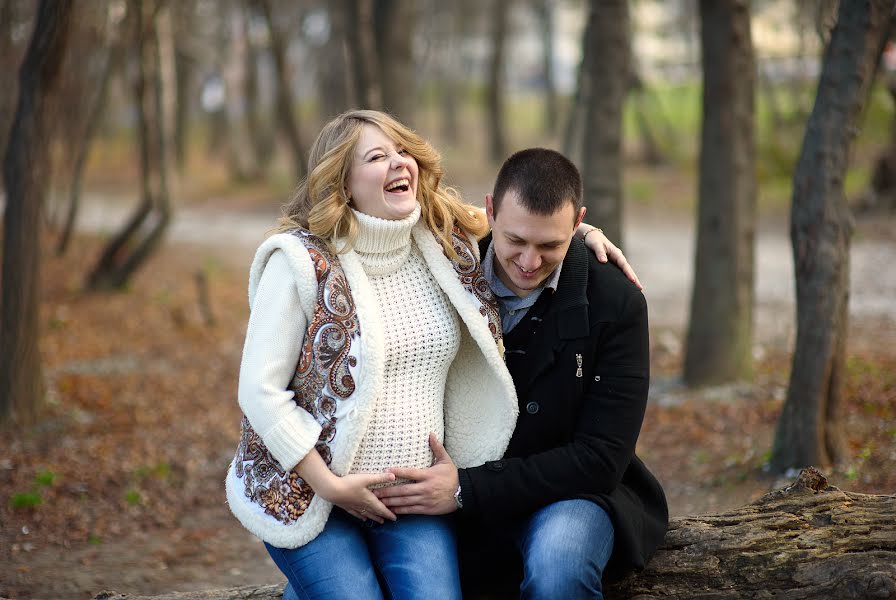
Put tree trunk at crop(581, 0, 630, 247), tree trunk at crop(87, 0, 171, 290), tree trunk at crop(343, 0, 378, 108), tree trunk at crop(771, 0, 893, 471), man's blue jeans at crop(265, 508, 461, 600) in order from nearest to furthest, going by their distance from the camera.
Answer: man's blue jeans at crop(265, 508, 461, 600) < tree trunk at crop(771, 0, 893, 471) < tree trunk at crop(581, 0, 630, 247) < tree trunk at crop(343, 0, 378, 108) < tree trunk at crop(87, 0, 171, 290)

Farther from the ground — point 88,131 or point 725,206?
point 88,131

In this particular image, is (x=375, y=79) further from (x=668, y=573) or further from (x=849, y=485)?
(x=668, y=573)

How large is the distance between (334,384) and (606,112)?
4.95 meters

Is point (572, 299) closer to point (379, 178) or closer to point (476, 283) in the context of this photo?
point (476, 283)

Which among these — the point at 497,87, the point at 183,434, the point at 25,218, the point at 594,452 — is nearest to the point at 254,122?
the point at 497,87

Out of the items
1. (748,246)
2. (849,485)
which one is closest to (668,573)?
(849,485)

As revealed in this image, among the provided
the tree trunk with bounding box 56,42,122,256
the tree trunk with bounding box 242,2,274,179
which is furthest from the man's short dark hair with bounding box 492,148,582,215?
the tree trunk with bounding box 242,2,274,179

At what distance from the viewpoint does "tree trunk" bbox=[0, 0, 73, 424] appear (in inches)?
264

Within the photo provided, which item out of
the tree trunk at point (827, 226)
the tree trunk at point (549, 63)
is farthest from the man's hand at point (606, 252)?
the tree trunk at point (549, 63)

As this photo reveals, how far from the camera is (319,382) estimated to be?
3037 mm

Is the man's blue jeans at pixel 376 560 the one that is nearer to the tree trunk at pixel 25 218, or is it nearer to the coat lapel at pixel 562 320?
the coat lapel at pixel 562 320

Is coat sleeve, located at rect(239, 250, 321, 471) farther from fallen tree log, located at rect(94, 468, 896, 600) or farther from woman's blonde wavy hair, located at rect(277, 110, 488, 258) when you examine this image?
fallen tree log, located at rect(94, 468, 896, 600)

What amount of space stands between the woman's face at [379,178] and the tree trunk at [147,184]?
9.76 metres

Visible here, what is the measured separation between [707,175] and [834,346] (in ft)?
8.73
